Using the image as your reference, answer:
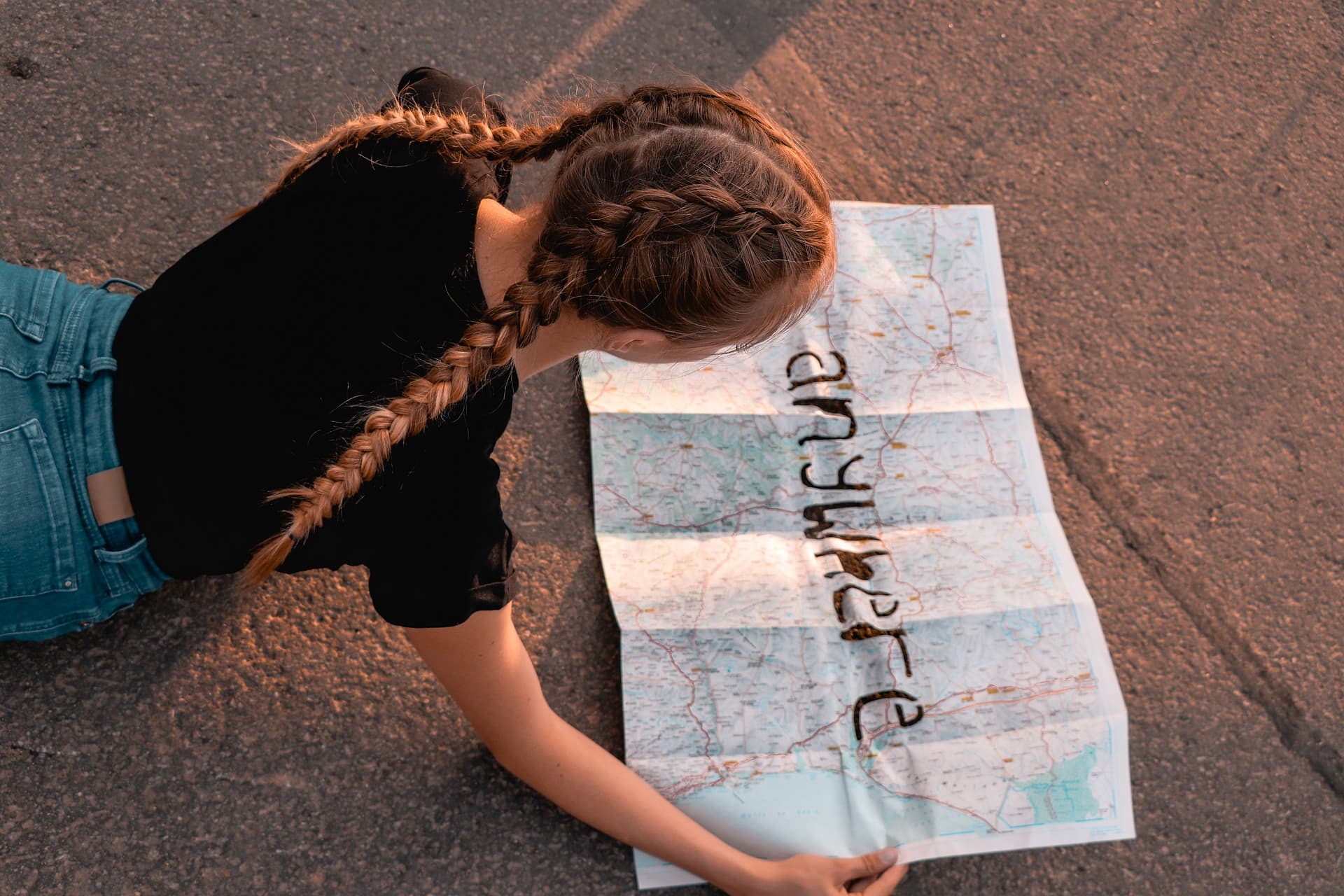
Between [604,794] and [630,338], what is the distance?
2.08ft

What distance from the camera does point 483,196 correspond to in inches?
40.5

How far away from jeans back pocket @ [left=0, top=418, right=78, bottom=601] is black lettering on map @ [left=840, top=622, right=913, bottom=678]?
1062 mm

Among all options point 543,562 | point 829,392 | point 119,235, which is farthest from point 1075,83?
point 119,235

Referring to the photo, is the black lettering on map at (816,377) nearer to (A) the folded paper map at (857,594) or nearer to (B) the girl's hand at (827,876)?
(A) the folded paper map at (857,594)

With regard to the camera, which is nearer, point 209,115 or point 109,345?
point 109,345

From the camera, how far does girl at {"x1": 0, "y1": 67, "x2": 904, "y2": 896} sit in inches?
35.5

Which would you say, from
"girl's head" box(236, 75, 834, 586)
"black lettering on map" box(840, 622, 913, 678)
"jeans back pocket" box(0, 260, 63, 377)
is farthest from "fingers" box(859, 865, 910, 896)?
"jeans back pocket" box(0, 260, 63, 377)

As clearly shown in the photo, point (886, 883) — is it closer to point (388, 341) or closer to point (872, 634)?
point (872, 634)

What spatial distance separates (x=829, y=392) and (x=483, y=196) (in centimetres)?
83

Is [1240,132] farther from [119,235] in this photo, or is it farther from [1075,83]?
[119,235]

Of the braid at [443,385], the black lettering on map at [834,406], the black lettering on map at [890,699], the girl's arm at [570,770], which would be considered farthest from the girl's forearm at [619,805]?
the black lettering on map at [834,406]

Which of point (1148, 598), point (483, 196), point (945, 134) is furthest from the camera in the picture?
point (945, 134)

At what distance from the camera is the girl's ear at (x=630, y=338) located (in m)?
0.96

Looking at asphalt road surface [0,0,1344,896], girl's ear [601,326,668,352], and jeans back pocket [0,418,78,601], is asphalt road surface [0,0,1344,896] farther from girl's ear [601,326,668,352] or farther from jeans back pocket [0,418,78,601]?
girl's ear [601,326,668,352]
